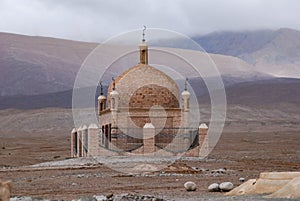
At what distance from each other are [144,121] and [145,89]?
1384 millimetres

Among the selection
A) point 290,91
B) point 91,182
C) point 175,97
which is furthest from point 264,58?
point 91,182

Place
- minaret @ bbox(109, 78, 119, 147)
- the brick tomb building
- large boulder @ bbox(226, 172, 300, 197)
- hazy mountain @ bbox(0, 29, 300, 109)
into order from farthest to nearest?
1. hazy mountain @ bbox(0, 29, 300, 109)
2. minaret @ bbox(109, 78, 119, 147)
3. the brick tomb building
4. large boulder @ bbox(226, 172, 300, 197)

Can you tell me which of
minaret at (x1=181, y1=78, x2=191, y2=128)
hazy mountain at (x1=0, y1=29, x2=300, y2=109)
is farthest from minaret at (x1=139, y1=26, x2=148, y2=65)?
hazy mountain at (x1=0, y1=29, x2=300, y2=109)

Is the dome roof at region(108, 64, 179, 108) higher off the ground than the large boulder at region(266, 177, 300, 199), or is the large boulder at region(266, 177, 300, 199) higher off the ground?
the dome roof at region(108, 64, 179, 108)

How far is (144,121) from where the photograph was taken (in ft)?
98.3

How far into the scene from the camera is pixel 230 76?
509 ft

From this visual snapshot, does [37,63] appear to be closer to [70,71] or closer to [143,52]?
[70,71]

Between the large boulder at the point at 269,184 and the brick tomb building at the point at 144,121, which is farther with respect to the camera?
the brick tomb building at the point at 144,121

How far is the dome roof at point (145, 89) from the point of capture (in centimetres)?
3000

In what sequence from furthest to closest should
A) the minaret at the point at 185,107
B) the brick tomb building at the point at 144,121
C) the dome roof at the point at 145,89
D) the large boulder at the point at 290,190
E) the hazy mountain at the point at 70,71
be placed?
the hazy mountain at the point at 70,71 → the minaret at the point at 185,107 → the dome roof at the point at 145,89 → the brick tomb building at the point at 144,121 → the large boulder at the point at 290,190

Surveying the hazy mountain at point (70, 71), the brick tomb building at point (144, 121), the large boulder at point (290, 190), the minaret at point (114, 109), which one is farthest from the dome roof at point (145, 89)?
the hazy mountain at point (70, 71)

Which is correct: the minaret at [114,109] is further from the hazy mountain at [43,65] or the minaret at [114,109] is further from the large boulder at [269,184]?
→ the hazy mountain at [43,65]

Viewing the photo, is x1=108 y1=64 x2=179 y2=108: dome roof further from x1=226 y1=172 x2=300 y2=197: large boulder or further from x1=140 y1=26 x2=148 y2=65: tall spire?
x1=226 y1=172 x2=300 y2=197: large boulder

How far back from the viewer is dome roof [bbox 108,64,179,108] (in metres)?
30.0
